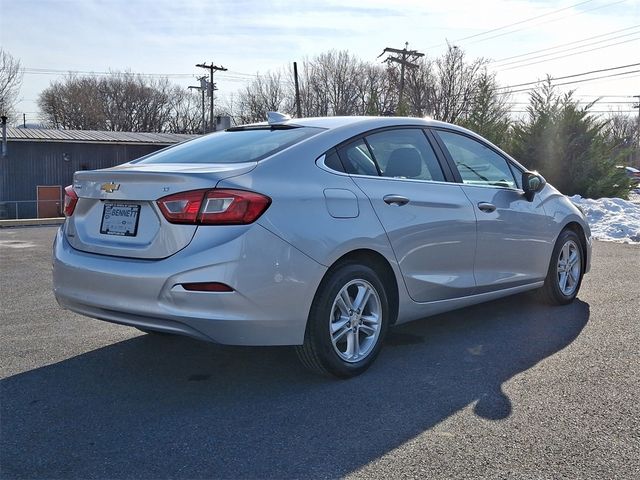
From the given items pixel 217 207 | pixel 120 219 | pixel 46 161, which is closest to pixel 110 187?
pixel 120 219

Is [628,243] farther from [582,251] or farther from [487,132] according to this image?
[487,132]

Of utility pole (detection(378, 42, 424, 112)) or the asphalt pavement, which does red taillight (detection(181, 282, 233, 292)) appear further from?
utility pole (detection(378, 42, 424, 112))

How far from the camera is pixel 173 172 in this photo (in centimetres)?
351

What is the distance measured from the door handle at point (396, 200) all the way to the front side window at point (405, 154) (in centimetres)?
18

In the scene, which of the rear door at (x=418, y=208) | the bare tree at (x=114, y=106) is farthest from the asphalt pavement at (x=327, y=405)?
the bare tree at (x=114, y=106)

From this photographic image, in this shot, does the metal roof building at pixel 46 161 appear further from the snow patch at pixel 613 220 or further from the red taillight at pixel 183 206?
the red taillight at pixel 183 206

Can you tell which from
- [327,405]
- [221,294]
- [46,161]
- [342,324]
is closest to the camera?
[221,294]

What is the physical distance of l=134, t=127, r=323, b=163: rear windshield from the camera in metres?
3.92

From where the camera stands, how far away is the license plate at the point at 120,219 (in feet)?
11.7

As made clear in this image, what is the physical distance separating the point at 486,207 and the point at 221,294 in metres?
2.41

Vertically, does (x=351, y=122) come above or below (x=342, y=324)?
above

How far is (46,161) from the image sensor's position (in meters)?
30.5

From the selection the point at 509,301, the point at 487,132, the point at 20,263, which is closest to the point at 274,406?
the point at 509,301

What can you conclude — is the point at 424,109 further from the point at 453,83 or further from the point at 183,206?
the point at 183,206
